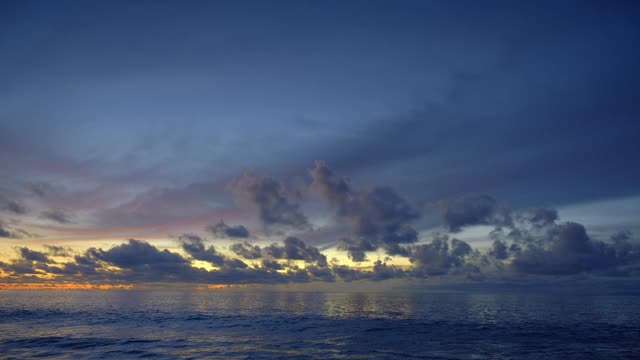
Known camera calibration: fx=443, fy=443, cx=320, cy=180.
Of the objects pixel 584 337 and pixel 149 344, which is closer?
pixel 149 344

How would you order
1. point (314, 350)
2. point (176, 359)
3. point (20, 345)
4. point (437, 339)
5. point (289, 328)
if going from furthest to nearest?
1. point (289, 328)
2. point (437, 339)
3. point (20, 345)
4. point (314, 350)
5. point (176, 359)

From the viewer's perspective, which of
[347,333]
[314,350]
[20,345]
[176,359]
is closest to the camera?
[176,359]

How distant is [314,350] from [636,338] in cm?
5821

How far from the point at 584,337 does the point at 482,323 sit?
26047 mm

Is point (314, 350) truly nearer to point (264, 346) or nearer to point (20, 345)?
point (264, 346)

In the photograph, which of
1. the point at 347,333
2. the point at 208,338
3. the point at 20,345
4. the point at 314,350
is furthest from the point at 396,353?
the point at 20,345

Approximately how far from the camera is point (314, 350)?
213 ft

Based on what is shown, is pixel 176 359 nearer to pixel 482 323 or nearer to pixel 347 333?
pixel 347 333

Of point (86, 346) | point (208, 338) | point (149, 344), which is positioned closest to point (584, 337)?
point (208, 338)

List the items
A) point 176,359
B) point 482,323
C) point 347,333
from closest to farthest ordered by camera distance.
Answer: point 176,359 → point 347,333 → point 482,323

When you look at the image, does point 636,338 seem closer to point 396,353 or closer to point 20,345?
point 396,353

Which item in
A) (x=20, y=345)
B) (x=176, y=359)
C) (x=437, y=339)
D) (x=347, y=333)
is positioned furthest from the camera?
(x=347, y=333)

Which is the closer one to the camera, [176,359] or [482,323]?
[176,359]

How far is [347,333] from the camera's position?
278 feet
